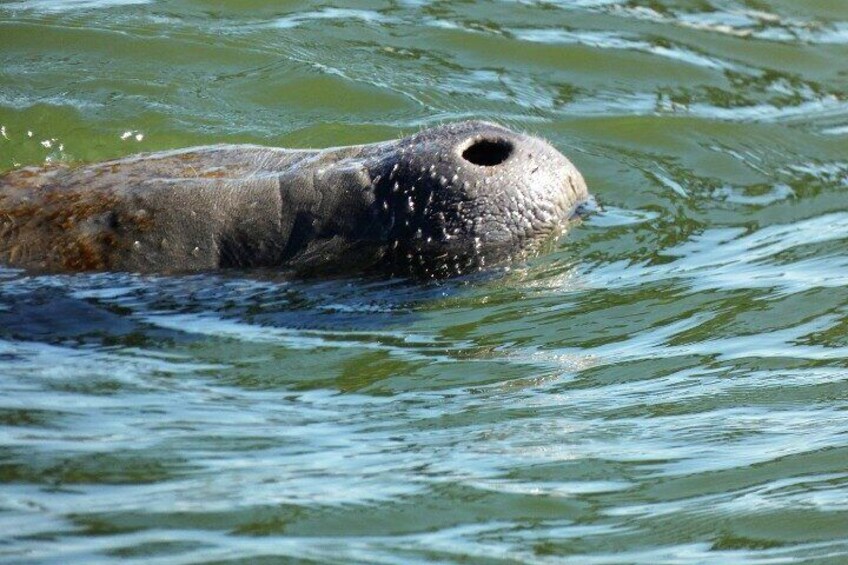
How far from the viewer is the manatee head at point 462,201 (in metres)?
6.63

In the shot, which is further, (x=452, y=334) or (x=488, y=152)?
(x=488, y=152)

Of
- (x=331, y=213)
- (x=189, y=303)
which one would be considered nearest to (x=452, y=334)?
(x=331, y=213)

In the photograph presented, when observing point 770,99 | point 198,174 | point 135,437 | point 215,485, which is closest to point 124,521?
point 215,485

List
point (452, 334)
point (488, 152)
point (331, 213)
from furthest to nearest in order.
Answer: point (488, 152)
point (331, 213)
point (452, 334)

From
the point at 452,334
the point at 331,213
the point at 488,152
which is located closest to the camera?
the point at 452,334

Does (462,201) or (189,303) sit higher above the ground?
(462,201)

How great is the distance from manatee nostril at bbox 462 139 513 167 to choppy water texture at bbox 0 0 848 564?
0.56m

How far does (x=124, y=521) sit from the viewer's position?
14.3ft

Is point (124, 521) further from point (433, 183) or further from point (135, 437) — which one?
point (433, 183)

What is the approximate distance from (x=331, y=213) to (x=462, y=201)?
568 millimetres

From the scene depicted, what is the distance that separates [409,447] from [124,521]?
1.17 m

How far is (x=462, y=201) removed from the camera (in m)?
6.62

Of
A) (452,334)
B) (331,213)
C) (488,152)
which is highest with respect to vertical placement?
(488,152)

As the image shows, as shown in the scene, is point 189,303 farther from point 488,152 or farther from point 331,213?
point 488,152
